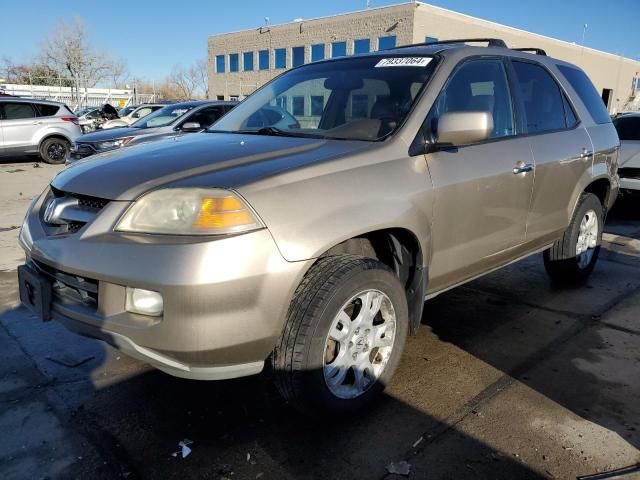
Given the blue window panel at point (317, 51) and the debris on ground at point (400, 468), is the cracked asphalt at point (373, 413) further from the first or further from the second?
the blue window panel at point (317, 51)

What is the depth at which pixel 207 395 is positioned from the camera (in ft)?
9.41

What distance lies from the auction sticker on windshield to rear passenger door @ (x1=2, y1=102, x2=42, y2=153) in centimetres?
1285

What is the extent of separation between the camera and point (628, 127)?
8.51 m

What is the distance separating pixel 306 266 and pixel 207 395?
3.73ft

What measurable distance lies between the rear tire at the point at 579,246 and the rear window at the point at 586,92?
69 centimetres

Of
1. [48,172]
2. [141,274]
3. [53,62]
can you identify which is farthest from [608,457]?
[53,62]

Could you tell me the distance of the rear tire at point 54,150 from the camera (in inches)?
540

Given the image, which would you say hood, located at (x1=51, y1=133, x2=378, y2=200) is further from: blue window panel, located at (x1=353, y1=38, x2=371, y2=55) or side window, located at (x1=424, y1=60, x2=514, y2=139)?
blue window panel, located at (x1=353, y1=38, x2=371, y2=55)

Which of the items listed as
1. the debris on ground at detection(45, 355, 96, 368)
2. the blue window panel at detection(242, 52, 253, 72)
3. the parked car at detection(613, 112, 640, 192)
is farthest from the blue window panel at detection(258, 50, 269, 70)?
the debris on ground at detection(45, 355, 96, 368)

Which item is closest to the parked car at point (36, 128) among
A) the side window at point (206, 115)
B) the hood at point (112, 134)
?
the hood at point (112, 134)

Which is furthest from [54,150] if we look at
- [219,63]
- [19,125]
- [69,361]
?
[219,63]

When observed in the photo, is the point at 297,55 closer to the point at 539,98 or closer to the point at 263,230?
the point at 539,98

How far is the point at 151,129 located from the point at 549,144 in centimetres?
669

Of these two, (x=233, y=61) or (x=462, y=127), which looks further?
(x=233, y=61)
